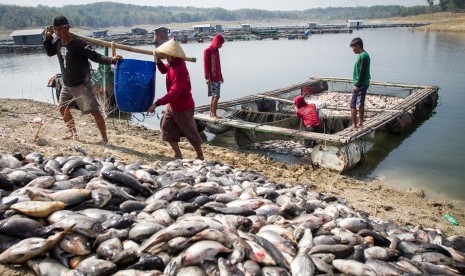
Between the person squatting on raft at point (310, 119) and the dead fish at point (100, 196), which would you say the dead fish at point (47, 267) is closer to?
the dead fish at point (100, 196)

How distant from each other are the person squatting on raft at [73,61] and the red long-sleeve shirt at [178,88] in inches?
47.1

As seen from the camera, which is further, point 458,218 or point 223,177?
point 458,218

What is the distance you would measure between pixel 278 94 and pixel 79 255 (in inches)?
495

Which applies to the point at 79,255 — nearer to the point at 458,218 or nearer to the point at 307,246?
the point at 307,246

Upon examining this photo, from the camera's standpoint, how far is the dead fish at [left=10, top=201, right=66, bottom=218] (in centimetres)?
390

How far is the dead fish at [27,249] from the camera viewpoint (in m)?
3.49

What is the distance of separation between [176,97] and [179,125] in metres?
0.61

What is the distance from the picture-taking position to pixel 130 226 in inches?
158

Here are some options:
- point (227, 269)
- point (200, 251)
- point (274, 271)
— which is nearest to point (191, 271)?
point (200, 251)

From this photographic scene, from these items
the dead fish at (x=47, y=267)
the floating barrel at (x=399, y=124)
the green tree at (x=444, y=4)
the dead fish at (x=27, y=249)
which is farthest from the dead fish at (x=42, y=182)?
the green tree at (x=444, y=4)

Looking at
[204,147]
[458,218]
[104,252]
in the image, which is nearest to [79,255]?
[104,252]

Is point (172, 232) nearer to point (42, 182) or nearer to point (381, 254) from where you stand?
point (42, 182)

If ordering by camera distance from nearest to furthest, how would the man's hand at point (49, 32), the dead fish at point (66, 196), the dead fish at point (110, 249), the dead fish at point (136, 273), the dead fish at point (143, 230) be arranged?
1. the dead fish at point (136, 273)
2. the dead fish at point (110, 249)
3. the dead fish at point (143, 230)
4. the dead fish at point (66, 196)
5. the man's hand at point (49, 32)

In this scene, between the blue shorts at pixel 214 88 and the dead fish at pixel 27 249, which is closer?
the dead fish at pixel 27 249
